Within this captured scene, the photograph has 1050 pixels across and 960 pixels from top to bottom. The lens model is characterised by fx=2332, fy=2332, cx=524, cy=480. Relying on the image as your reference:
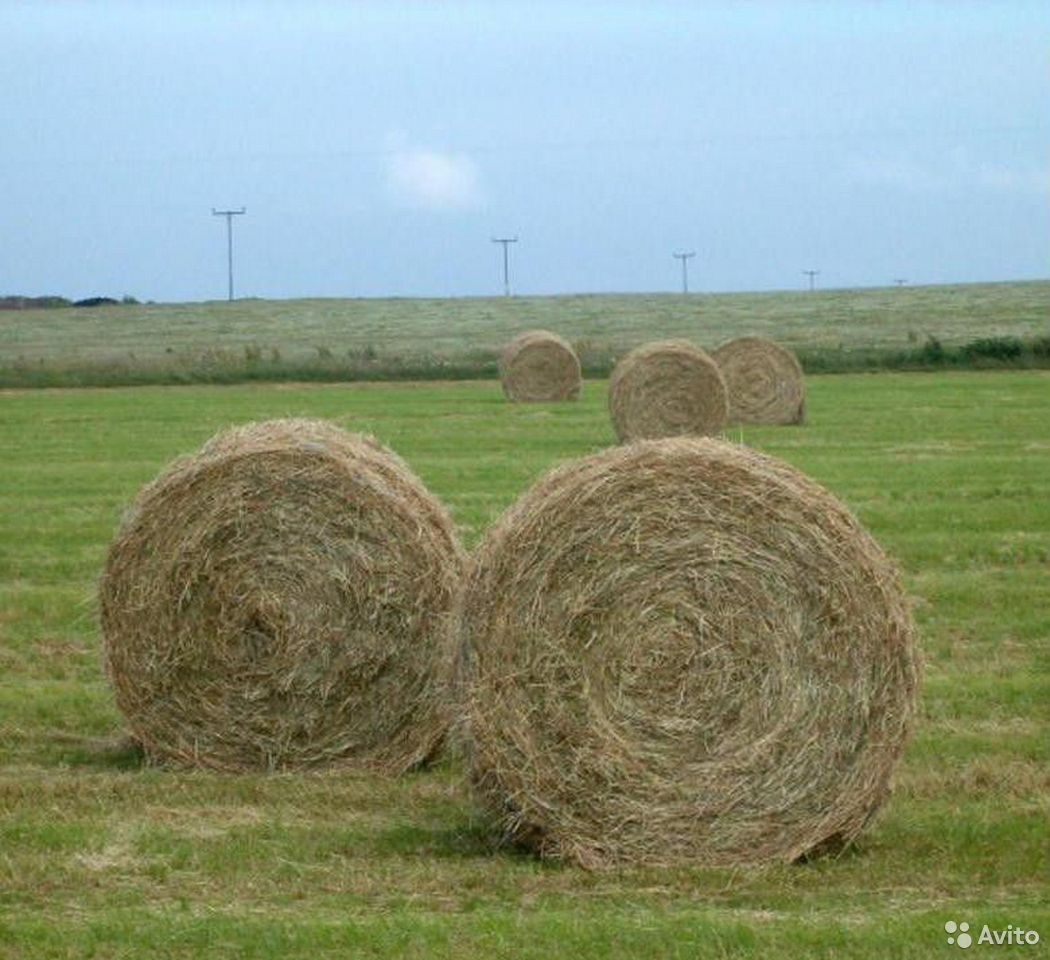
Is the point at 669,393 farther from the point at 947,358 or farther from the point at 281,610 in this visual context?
the point at 947,358

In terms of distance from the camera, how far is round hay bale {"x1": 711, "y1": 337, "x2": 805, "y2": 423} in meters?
33.5

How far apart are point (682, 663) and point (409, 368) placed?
45145 millimetres

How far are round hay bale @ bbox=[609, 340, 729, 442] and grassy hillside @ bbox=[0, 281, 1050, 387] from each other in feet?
68.9

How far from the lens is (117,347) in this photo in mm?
71312

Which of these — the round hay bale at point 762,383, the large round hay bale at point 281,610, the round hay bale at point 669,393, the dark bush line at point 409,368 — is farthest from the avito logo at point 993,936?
the dark bush line at point 409,368

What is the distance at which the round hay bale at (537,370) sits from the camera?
131 ft

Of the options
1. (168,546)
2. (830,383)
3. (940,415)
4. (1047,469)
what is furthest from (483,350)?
(168,546)

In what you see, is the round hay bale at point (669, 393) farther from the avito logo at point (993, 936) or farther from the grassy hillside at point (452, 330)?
the avito logo at point (993, 936)

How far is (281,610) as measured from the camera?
34.6 feet

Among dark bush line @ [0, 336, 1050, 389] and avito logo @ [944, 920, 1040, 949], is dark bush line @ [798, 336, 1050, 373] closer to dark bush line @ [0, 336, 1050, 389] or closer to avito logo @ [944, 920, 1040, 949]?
dark bush line @ [0, 336, 1050, 389]

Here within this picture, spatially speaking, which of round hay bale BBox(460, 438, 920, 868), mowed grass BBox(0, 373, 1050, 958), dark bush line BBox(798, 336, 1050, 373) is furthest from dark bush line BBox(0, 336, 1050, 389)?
round hay bale BBox(460, 438, 920, 868)

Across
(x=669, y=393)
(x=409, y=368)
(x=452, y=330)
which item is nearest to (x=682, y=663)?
(x=669, y=393)

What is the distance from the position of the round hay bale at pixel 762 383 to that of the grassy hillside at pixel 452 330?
661 inches

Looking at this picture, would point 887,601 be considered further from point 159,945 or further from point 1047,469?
point 1047,469
